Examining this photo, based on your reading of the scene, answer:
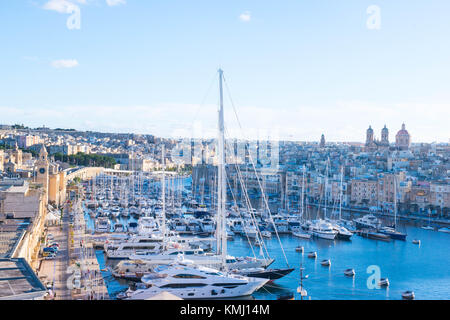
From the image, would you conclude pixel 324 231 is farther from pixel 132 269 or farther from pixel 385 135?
pixel 385 135

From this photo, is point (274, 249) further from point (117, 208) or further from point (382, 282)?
point (117, 208)

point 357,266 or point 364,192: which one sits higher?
point 364,192

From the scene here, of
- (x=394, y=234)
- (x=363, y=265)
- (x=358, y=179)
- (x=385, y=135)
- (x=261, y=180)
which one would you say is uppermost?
(x=385, y=135)

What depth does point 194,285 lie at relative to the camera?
5.58 metres

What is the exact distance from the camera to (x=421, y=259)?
9.43 metres

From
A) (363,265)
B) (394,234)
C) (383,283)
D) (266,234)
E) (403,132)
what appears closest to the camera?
(383,283)

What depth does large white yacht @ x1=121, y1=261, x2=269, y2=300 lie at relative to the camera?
5.55 meters

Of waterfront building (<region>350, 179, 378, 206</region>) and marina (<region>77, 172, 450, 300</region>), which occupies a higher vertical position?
waterfront building (<region>350, 179, 378, 206</region>)

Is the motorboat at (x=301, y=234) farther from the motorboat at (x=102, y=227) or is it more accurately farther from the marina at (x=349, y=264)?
the motorboat at (x=102, y=227)

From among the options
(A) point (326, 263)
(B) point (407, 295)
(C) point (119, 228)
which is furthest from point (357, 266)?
(C) point (119, 228)

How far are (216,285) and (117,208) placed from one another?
925 cm

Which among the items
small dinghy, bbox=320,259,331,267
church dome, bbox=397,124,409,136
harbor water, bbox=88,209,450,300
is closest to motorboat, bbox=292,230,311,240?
harbor water, bbox=88,209,450,300

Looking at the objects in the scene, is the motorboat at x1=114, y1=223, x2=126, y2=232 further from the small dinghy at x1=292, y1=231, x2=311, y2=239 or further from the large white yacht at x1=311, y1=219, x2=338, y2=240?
the large white yacht at x1=311, y1=219, x2=338, y2=240

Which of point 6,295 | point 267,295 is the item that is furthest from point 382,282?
point 6,295
